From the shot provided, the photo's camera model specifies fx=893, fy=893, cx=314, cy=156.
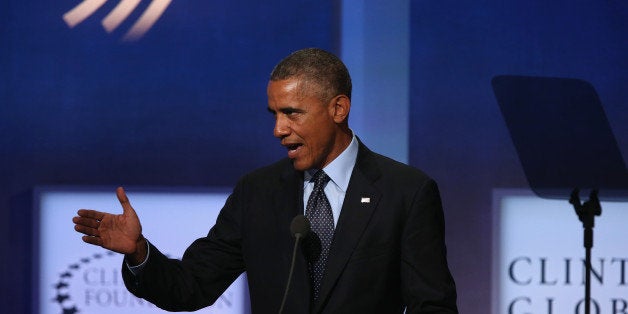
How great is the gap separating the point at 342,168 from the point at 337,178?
33 millimetres

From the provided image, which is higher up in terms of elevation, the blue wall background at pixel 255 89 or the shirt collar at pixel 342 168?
the blue wall background at pixel 255 89

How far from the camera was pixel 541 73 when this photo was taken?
3.66m

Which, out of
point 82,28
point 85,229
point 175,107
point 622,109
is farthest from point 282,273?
point 622,109

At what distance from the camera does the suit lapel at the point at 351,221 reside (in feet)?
6.75

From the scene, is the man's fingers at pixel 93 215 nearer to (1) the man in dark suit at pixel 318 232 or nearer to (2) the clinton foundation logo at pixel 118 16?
(1) the man in dark suit at pixel 318 232

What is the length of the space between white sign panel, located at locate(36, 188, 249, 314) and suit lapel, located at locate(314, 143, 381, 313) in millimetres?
1479

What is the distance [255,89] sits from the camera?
11.8 ft

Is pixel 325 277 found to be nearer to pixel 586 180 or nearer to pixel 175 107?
pixel 175 107

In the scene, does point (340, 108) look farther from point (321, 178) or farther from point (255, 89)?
point (255, 89)

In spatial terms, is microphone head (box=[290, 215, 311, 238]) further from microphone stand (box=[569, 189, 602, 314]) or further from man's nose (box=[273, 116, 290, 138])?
microphone stand (box=[569, 189, 602, 314])

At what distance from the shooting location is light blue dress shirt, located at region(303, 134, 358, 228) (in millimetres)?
2189

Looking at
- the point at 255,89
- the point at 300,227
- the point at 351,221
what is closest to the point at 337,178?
the point at 351,221

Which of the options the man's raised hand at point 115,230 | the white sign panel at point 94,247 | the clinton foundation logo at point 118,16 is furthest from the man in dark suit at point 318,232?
the clinton foundation logo at point 118,16

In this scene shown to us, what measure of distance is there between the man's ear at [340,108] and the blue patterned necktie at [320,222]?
0.14m
